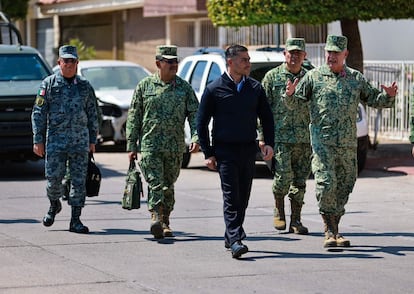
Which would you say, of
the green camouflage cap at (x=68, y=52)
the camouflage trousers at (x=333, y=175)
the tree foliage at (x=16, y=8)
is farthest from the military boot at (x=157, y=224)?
the tree foliage at (x=16, y=8)

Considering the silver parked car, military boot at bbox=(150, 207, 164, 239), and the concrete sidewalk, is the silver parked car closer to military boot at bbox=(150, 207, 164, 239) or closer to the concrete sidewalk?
the concrete sidewalk

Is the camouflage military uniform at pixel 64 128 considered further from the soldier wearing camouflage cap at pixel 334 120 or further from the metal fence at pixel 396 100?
the metal fence at pixel 396 100

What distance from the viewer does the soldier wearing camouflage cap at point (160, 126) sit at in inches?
439

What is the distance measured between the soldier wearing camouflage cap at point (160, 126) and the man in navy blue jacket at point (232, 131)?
958mm

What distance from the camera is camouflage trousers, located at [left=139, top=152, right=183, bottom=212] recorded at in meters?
11.1

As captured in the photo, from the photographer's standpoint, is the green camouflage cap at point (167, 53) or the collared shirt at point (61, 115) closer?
the green camouflage cap at point (167, 53)

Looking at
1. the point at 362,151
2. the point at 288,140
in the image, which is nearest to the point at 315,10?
the point at 362,151

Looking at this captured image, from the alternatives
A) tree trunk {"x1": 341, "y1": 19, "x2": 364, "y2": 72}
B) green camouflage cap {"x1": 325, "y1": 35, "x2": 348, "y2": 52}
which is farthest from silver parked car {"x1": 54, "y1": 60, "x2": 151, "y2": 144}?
green camouflage cap {"x1": 325, "y1": 35, "x2": 348, "y2": 52}

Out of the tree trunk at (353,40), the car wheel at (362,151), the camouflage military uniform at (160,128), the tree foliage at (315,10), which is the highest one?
the tree foliage at (315,10)

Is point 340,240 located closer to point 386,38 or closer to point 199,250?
point 199,250

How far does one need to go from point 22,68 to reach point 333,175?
30.0 ft

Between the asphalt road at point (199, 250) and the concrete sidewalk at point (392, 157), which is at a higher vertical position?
the asphalt road at point (199, 250)

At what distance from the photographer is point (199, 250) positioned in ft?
34.7

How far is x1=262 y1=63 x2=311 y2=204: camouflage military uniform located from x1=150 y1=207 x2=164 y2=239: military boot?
1.33 meters
